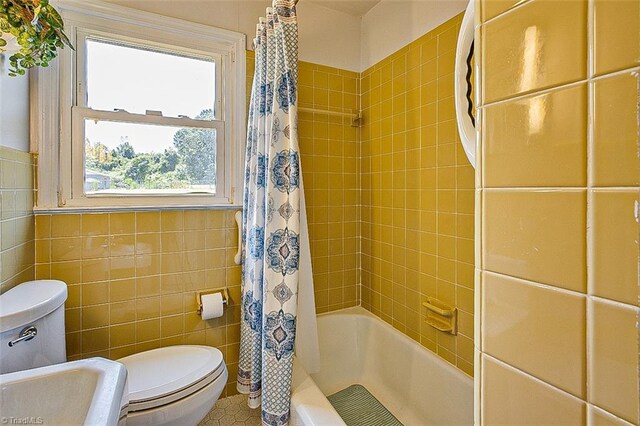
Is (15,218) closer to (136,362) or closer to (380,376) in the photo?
(136,362)

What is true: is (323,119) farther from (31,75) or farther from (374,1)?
(31,75)

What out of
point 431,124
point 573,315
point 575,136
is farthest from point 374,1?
point 573,315

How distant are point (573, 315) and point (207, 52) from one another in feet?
6.47

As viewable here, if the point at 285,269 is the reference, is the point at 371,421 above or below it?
below

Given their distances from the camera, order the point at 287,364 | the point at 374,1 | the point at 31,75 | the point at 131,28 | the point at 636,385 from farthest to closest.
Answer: the point at 374,1
the point at 131,28
the point at 31,75
the point at 287,364
the point at 636,385

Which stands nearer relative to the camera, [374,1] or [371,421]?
[371,421]

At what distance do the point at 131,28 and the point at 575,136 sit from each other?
197cm

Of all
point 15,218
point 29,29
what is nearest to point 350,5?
point 29,29

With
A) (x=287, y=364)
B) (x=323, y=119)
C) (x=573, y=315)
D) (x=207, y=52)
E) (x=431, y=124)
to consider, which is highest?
(x=207, y=52)

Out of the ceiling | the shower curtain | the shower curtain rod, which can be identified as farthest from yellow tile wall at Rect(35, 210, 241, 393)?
the ceiling

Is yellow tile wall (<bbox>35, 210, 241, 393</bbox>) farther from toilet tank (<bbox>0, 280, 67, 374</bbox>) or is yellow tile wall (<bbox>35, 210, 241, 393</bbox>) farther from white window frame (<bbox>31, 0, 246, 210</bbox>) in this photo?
toilet tank (<bbox>0, 280, 67, 374</bbox>)

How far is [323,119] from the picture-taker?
2025 millimetres

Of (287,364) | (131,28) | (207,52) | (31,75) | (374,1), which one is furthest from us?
(374,1)

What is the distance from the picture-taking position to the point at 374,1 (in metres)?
1.96
